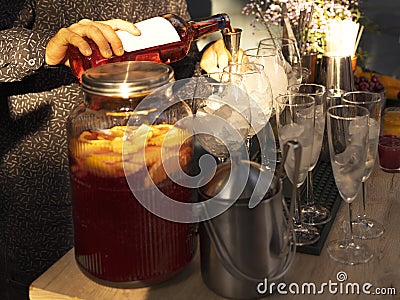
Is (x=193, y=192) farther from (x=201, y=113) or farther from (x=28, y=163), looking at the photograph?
(x=28, y=163)

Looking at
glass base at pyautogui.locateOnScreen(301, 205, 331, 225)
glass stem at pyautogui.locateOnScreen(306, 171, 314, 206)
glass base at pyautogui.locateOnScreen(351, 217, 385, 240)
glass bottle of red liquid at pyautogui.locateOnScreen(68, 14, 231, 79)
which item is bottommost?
glass base at pyautogui.locateOnScreen(351, 217, 385, 240)

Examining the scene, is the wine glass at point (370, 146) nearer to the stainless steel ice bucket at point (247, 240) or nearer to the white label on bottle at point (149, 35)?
the stainless steel ice bucket at point (247, 240)

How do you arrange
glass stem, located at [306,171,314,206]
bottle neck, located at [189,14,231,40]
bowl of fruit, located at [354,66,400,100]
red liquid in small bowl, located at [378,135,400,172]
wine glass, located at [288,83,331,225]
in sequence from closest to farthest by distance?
1. wine glass, located at [288,83,331,225]
2. glass stem, located at [306,171,314,206]
3. red liquid in small bowl, located at [378,135,400,172]
4. bottle neck, located at [189,14,231,40]
5. bowl of fruit, located at [354,66,400,100]

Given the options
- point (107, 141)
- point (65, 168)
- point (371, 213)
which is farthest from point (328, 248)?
point (65, 168)

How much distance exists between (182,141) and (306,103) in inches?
9.5

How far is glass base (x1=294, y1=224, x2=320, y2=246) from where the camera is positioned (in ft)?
3.52

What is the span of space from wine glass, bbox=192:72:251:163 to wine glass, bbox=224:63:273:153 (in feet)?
0.05

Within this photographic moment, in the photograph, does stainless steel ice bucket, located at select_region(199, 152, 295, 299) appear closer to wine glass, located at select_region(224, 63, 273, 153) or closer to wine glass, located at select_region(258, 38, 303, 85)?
wine glass, located at select_region(224, 63, 273, 153)

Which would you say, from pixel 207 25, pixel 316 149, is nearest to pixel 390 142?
pixel 316 149

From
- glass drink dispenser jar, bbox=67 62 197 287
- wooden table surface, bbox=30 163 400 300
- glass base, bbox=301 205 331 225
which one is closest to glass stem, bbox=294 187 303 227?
glass base, bbox=301 205 331 225

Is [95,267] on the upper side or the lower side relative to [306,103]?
lower

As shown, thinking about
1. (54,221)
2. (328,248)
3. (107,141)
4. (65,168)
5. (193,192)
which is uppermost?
(107,141)

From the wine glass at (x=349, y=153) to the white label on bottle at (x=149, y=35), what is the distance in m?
0.43

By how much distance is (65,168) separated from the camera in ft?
5.79
